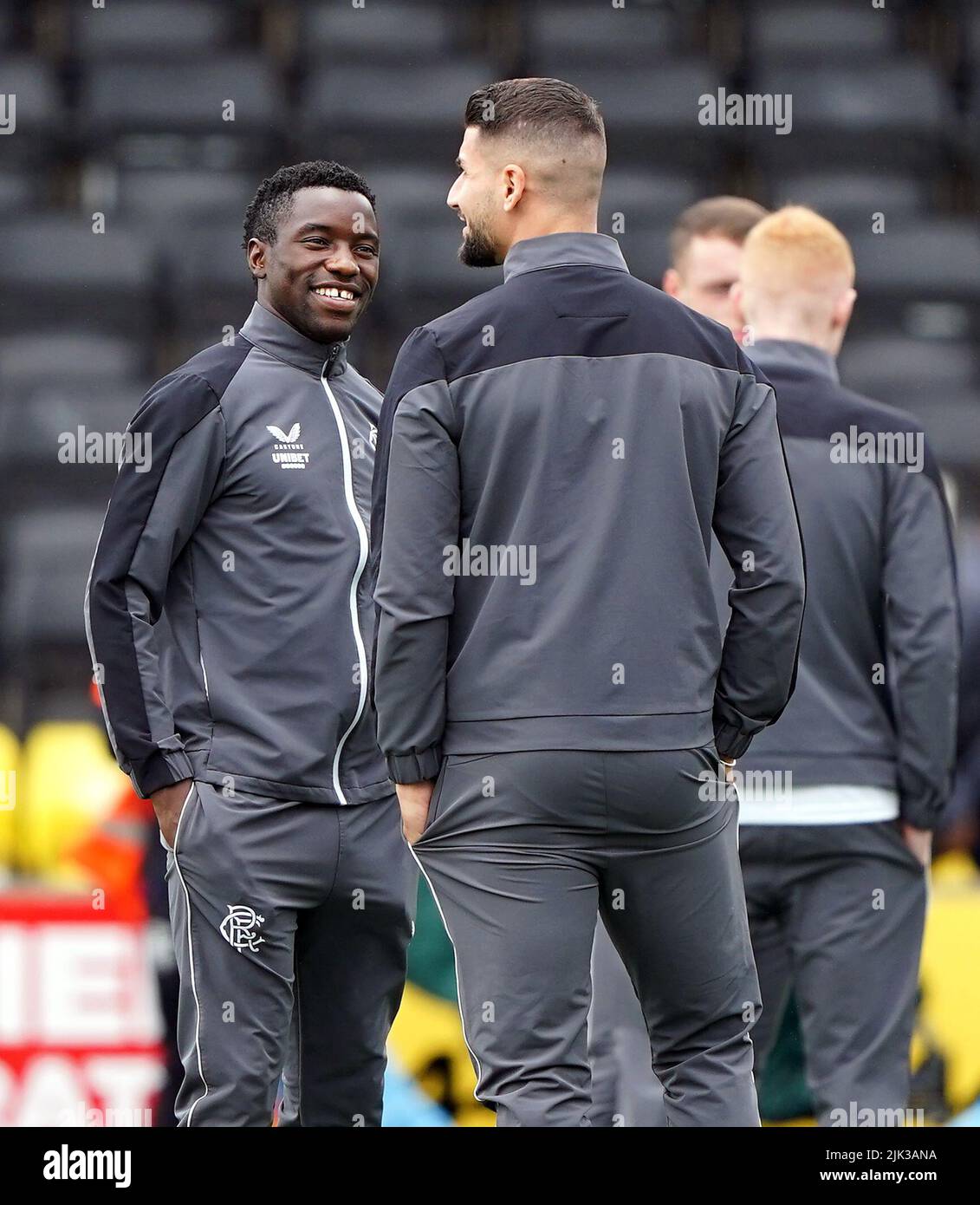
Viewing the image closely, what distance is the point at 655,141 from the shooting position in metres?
6.34

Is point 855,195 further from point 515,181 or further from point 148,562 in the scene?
point 148,562

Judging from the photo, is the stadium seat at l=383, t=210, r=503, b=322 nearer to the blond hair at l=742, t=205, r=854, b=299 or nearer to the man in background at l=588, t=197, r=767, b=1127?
the blond hair at l=742, t=205, r=854, b=299

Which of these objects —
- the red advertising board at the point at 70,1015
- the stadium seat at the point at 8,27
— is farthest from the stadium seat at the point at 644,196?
the red advertising board at the point at 70,1015

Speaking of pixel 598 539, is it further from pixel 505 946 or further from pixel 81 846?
pixel 81 846

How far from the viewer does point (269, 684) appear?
88.9 inches

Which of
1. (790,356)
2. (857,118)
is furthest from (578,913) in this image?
(857,118)

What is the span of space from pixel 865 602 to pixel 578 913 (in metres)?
1.06

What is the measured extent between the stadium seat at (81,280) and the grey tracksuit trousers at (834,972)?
3.56 meters

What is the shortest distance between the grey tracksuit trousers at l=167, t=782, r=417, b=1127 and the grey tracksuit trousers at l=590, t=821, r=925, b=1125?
56 cm

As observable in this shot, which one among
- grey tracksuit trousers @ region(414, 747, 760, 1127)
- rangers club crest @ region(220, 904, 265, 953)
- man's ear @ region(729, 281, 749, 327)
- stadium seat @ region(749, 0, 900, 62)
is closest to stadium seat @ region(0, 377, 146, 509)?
man's ear @ region(729, 281, 749, 327)

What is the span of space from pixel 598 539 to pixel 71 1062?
193 cm

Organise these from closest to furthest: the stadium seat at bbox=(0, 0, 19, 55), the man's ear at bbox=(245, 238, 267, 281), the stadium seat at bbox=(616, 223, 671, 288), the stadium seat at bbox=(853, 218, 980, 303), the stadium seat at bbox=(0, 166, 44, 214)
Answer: the man's ear at bbox=(245, 238, 267, 281) < the stadium seat at bbox=(616, 223, 671, 288) < the stadium seat at bbox=(853, 218, 980, 303) < the stadium seat at bbox=(0, 166, 44, 214) < the stadium seat at bbox=(0, 0, 19, 55)

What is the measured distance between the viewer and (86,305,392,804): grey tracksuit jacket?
2186 mm
